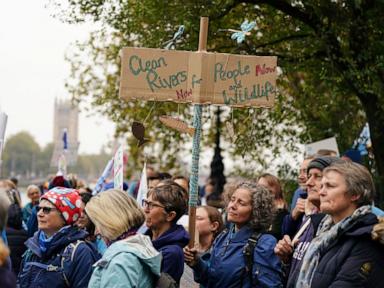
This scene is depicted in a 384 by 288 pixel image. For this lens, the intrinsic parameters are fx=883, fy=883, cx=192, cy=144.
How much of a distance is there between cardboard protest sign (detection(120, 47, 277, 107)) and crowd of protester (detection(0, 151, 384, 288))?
2.75 ft

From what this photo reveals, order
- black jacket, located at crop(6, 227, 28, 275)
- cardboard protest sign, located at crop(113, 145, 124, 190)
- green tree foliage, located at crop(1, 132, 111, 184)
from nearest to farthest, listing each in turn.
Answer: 1. black jacket, located at crop(6, 227, 28, 275)
2. cardboard protest sign, located at crop(113, 145, 124, 190)
3. green tree foliage, located at crop(1, 132, 111, 184)

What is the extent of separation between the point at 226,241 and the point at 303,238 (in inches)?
22.9

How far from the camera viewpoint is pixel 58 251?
6188 millimetres

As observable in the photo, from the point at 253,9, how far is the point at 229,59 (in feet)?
32.1

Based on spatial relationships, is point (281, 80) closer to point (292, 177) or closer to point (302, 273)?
point (292, 177)

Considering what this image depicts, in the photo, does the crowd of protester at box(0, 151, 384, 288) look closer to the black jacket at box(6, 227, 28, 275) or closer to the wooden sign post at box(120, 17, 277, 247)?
the wooden sign post at box(120, 17, 277, 247)

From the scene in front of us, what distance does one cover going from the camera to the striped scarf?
5.40m

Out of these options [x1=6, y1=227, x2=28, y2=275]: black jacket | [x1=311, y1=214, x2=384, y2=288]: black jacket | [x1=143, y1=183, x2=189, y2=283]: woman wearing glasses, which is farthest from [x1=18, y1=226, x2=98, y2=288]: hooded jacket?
[x1=6, y1=227, x2=28, y2=275]: black jacket

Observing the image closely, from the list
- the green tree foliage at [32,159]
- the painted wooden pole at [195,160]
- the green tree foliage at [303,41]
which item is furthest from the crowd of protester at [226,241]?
the green tree foliage at [32,159]

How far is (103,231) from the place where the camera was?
17.6ft

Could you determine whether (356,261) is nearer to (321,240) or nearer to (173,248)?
(321,240)

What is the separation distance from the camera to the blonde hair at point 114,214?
17.5 feet

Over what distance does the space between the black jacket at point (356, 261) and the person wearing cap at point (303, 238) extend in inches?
20.6

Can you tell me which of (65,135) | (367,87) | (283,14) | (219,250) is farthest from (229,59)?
(65,135)
